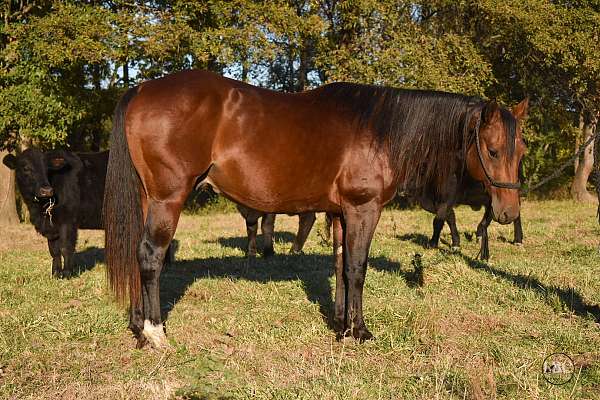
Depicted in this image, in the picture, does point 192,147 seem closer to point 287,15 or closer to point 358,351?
point 358,351

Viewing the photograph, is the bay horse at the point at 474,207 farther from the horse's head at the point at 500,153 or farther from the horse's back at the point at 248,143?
the horse's back at the point at 248,143

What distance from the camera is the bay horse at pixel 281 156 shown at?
4.49 meters

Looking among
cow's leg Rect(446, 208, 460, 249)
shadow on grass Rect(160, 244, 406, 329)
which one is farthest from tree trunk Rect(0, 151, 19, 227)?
cow's leg Rect(446, 208, 460, 249)

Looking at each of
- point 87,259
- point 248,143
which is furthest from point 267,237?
point 248,143

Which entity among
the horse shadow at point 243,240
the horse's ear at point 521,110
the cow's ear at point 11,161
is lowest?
the horse shadow at point 243,240

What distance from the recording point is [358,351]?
438 cm

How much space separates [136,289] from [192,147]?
136cm

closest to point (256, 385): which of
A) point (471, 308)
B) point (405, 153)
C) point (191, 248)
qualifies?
point (405, 153)

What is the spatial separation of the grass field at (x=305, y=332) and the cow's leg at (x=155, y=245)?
0.18 meters

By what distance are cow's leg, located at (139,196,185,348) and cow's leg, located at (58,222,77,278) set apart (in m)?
3.44

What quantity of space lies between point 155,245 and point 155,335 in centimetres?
76

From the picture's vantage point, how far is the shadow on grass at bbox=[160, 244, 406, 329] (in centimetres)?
621

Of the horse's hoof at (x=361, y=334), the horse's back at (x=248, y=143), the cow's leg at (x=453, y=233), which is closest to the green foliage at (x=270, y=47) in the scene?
the cow's leg at (x=453, y=233)

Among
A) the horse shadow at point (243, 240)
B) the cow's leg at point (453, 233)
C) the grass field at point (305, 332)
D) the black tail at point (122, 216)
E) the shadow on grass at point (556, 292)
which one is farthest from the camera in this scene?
the horse shadow at point (243, 240)
